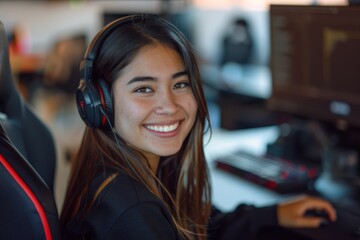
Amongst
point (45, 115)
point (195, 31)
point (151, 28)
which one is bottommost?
point (45, 115)

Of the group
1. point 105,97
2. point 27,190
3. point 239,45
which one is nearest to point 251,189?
point 105,97

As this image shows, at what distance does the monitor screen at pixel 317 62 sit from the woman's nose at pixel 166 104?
62cm

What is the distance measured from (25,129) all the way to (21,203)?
1.55 feet

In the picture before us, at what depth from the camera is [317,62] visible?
158 cm

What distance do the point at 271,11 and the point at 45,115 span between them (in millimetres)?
2049

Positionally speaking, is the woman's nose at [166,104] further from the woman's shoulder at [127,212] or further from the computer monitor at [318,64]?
the computer monitor at [318,64]

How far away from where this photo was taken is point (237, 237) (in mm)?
1252

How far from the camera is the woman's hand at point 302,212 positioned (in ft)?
4.01

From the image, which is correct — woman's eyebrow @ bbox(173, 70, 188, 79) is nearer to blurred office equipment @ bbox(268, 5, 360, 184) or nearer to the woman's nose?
the woman's nose

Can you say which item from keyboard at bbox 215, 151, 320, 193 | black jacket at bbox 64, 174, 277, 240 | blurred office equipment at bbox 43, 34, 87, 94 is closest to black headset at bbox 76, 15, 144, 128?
black jacket at bbox 64, 174, 277, 240

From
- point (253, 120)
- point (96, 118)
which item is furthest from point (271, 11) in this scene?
point (96, 118)

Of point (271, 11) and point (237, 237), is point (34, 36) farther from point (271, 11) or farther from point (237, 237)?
point (237, 237)

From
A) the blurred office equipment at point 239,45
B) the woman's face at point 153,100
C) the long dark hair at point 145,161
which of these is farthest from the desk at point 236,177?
the blurred office equipment at point 239,45

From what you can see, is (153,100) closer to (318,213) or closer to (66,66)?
(318,213)
